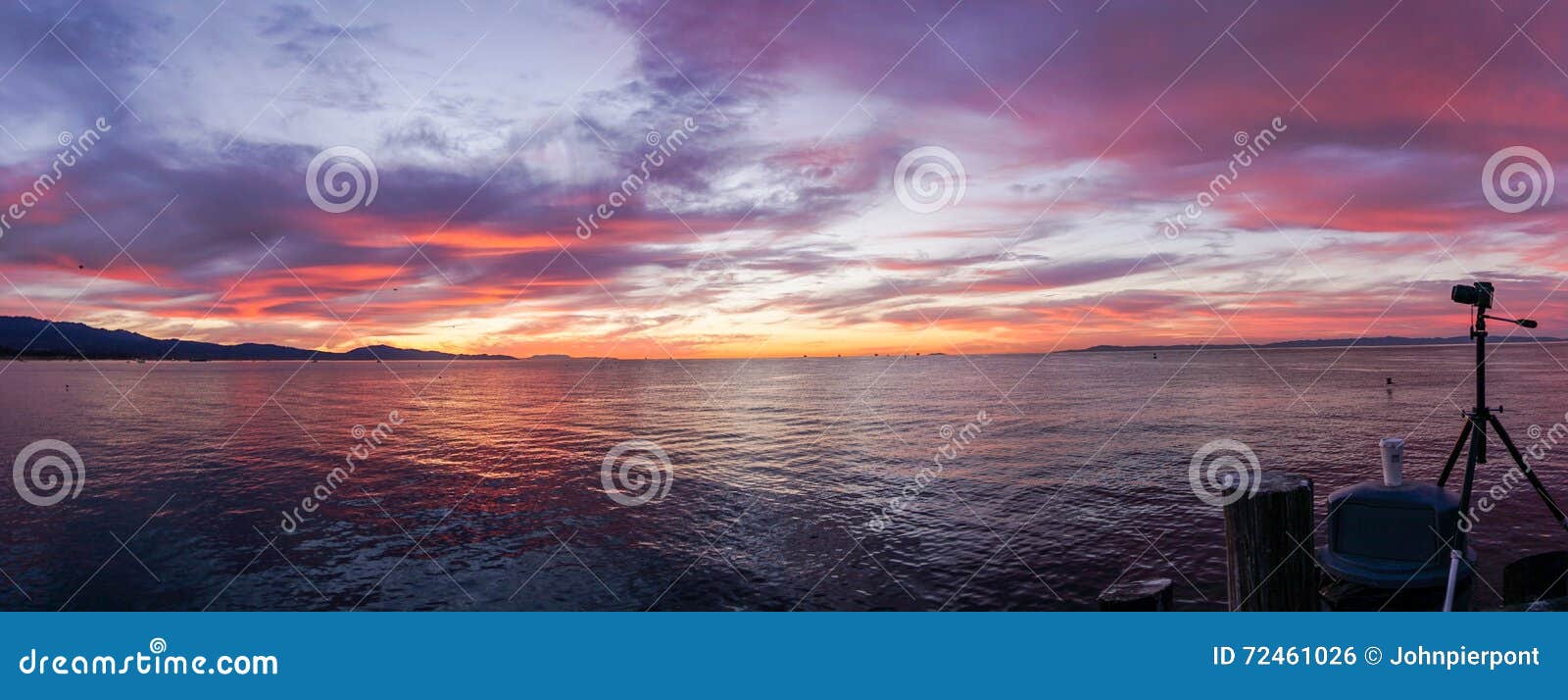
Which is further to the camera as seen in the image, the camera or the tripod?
the camera

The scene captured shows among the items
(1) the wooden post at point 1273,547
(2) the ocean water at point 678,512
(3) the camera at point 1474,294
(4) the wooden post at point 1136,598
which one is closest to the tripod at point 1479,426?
(3) the camera at point 1474,294

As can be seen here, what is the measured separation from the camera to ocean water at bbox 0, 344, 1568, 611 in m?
16.2

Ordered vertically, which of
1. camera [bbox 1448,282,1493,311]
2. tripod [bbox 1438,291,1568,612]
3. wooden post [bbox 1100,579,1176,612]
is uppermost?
camera [bbox 1448,282,1493,311]

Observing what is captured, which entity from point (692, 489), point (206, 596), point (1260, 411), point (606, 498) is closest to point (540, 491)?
point (606, 498)

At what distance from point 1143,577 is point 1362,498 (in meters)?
6.24

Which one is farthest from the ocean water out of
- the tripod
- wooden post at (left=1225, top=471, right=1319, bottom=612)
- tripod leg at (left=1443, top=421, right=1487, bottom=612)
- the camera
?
the camera

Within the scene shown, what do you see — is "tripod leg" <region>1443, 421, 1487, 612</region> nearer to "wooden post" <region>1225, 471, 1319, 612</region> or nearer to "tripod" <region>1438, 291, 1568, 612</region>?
"tripod" <region>1438, 291, 1568, 612</region>

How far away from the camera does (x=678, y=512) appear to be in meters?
23.8

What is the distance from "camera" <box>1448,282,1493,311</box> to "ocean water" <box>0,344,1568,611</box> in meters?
7.05

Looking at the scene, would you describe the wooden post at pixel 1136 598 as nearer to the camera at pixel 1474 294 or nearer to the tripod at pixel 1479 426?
the tripod at pixel 1479 426

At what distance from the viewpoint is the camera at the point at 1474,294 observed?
9.01m

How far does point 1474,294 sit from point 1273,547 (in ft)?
14.7

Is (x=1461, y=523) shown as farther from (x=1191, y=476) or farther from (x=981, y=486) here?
(x=1191, y=476)

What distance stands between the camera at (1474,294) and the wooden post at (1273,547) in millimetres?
3477
